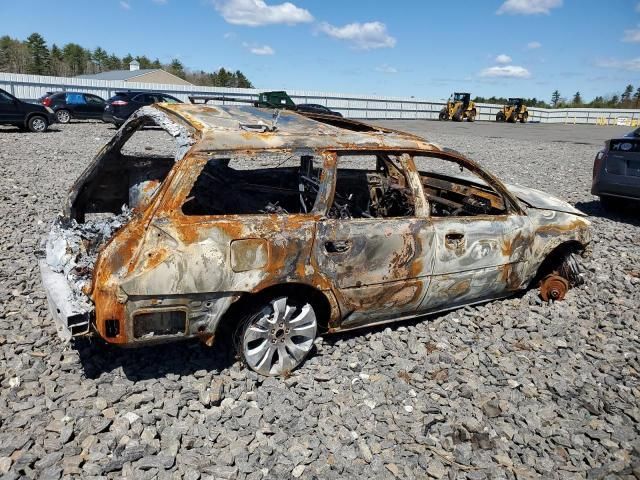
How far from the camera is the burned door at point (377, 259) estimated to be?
11.3ft

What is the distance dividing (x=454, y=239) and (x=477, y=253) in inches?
11.5

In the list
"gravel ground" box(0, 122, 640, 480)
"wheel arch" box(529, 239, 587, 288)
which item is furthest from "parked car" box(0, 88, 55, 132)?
"wheel arch" box(529, 239, 587, 288)

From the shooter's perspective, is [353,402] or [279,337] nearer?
[353,402]

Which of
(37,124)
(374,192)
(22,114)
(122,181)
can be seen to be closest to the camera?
(122,181)

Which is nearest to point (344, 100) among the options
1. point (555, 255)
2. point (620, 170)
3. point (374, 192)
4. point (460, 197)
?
point (620, 170)

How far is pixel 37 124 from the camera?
16781mm

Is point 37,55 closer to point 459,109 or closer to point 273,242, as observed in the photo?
point 459,109

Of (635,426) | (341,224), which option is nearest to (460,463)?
(635,426)

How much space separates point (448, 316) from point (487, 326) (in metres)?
0.34

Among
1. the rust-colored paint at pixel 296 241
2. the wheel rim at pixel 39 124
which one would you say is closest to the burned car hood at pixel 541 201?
the rust-colored paint at pixel 296 241

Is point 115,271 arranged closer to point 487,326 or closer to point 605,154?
point 487,326

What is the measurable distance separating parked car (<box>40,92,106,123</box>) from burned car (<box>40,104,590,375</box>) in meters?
19.3

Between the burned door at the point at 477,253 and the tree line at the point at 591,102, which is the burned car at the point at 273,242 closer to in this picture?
the burned door at the point at 477,253

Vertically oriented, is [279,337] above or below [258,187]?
below
